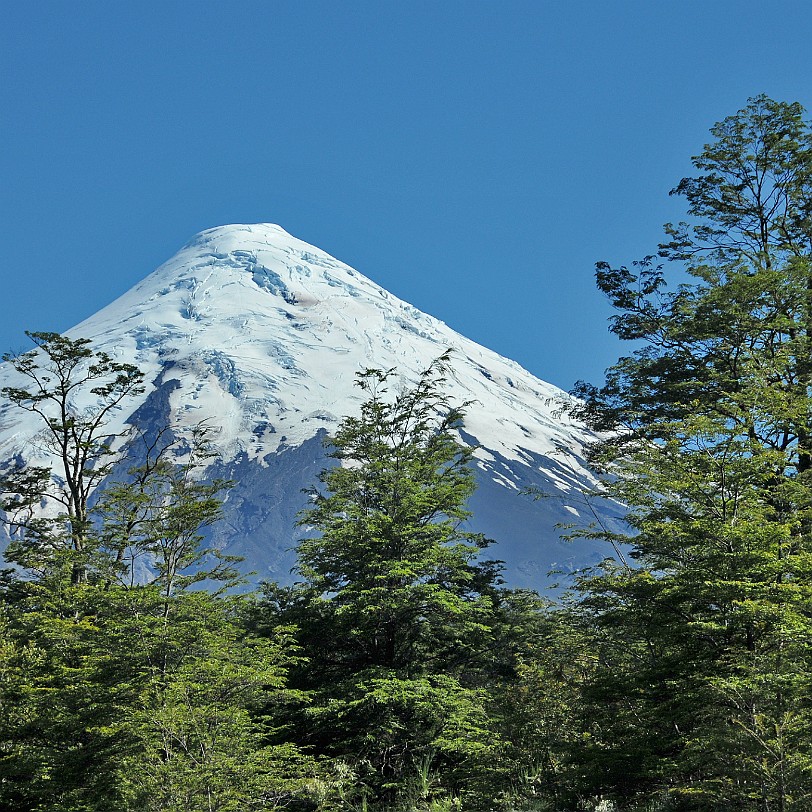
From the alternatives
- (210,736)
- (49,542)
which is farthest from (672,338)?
(49,542)

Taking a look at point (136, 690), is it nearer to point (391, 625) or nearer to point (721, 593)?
point (391, 625)

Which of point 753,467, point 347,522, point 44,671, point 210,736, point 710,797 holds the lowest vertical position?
point 710,797

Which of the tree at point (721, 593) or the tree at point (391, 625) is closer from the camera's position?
the tree at point (721, 593)

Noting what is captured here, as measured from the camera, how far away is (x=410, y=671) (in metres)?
20.9

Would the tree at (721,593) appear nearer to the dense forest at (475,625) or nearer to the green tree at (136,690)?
the dense forest at (475,625)

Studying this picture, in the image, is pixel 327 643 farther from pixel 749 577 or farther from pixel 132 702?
pixel 749 577

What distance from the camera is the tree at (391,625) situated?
1942 cm

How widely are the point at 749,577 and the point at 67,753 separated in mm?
13393

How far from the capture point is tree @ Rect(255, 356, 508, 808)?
19.4 metres

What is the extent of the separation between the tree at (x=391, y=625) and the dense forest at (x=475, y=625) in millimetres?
86

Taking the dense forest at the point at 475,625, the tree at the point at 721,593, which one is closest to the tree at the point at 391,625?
the dense forest at the point at 475,625

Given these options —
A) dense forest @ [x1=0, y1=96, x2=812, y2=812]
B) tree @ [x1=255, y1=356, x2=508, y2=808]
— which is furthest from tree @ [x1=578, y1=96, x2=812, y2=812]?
tree @ [x1=255, y1=356, x2=508, y2=808]

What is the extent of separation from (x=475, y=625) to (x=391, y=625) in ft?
7.27

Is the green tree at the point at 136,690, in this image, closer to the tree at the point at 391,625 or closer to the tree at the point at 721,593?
the tree at the point at 391,625
